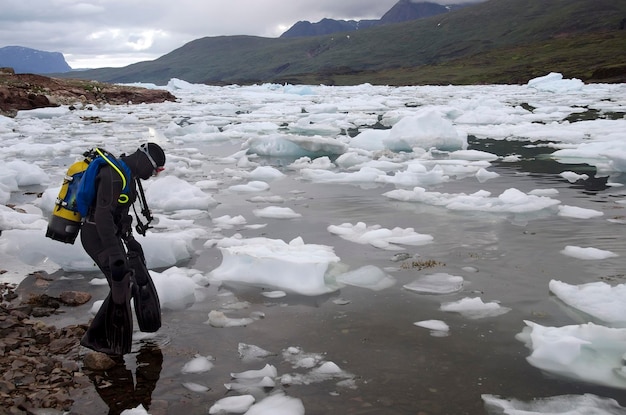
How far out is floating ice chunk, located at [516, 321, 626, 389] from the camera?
4.23 metres

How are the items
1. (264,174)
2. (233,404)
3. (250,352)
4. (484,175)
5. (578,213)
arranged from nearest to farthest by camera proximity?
(233,404), (250,352), (578,213), (484,175), (264,174)

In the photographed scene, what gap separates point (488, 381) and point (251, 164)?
1196 centimetres

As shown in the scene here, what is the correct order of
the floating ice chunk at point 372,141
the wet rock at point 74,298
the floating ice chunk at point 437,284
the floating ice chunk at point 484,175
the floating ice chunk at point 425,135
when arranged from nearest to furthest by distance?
the wet rock at point 74,298, the floating ice chunk at point 437,284, the floating ice chunk at point 484,175, the floating ice chunk at point 425,135, the floating ice chunk at point 372,141

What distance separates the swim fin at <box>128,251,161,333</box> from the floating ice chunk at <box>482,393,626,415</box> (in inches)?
109

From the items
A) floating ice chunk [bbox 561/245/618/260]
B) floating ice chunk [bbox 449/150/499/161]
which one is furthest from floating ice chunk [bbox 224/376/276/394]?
floating ice chunk [bbox 449/150/499/161]

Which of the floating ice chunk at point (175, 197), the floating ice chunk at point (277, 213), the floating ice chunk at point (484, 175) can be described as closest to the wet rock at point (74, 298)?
the floating ice chunk at point (277, 213)

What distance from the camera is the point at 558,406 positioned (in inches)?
150

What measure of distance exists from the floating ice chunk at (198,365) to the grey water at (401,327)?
58 millimetres

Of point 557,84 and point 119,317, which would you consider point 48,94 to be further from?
point 557,84

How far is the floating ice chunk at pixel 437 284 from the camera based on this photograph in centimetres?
588

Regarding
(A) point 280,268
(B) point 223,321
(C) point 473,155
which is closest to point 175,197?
(A) point 280,268

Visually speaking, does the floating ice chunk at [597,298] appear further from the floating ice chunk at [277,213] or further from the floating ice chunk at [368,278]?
the floating ice chunk at [277,213]

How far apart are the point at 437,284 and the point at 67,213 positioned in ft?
12.5

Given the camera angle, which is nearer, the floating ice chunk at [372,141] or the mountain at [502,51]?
the floating ice chunk at [372,141]
